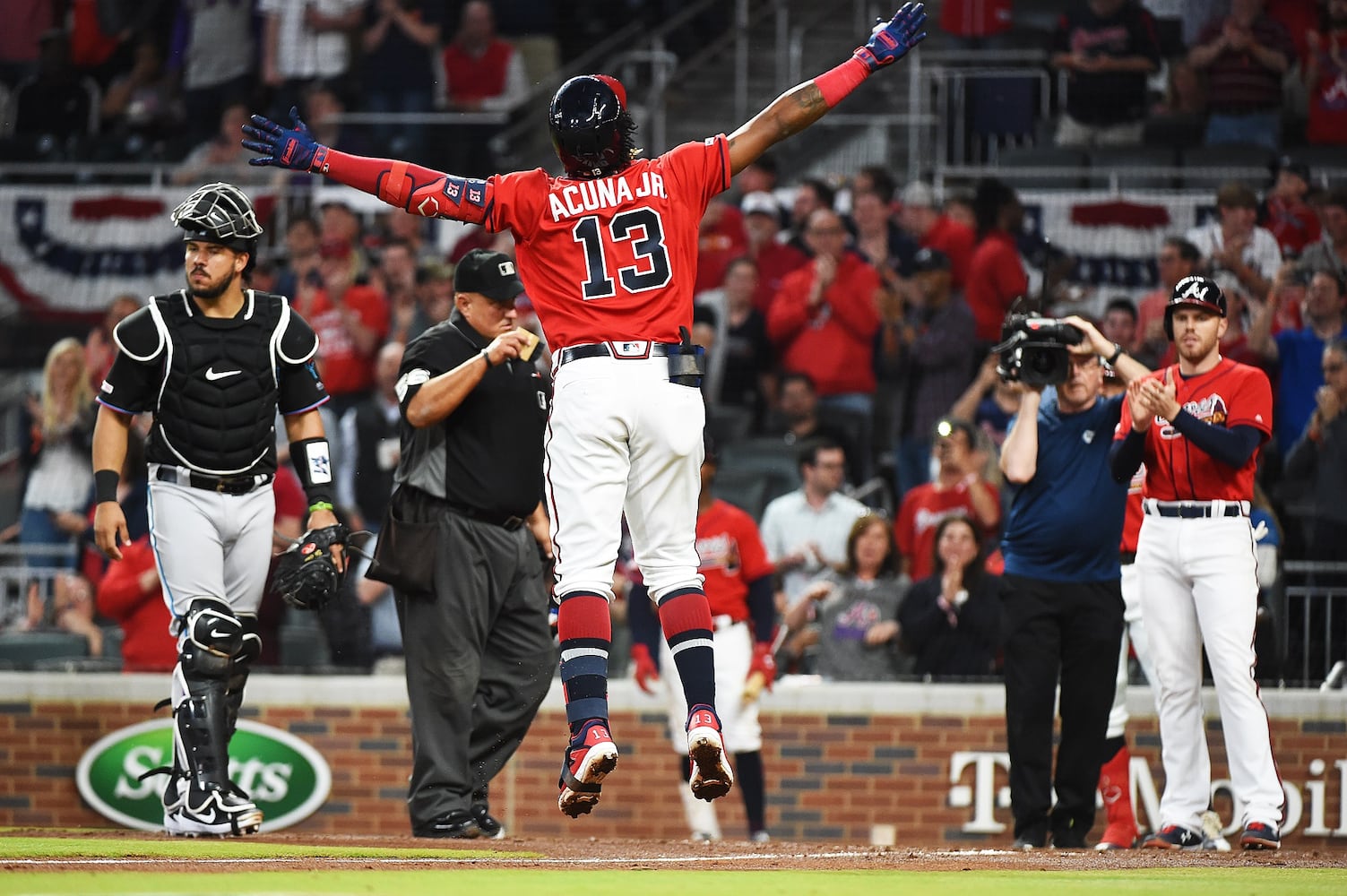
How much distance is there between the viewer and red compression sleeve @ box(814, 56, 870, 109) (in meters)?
5.62

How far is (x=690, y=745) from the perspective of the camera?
522 centimetres

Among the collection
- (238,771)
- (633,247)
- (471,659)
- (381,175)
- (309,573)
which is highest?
(381,175)

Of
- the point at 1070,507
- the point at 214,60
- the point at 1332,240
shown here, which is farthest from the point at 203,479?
the point at 214,60

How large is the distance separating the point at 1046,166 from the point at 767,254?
2008 millimetres

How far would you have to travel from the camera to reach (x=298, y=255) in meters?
12.6

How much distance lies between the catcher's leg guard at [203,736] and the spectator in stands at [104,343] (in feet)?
A: 19.1

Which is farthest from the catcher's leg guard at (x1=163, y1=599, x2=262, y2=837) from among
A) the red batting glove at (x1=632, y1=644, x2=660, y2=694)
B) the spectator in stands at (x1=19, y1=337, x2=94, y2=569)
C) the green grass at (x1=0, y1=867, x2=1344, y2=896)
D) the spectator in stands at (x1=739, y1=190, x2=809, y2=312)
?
the spectator in stands at (x1=739, y1=190, x2=809, y2=312)

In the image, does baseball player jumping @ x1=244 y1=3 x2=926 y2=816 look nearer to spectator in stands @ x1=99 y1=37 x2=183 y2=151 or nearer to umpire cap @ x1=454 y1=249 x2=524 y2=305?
umpire cap @ x1=454 y1=249 x2=524 y2=305

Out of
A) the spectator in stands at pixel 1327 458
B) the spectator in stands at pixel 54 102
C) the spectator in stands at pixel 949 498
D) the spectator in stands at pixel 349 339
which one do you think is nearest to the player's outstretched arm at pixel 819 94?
the spectator in stands at pixel 949 498

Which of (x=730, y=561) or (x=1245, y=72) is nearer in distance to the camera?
(x=730, y=561)

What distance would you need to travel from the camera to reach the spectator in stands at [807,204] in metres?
12.2

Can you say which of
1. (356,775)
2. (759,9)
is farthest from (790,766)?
(759,9)

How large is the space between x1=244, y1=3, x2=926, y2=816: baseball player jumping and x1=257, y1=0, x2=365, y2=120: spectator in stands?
30.7 feet

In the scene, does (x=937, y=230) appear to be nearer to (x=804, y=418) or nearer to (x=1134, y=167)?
(x=1134, y=167)
